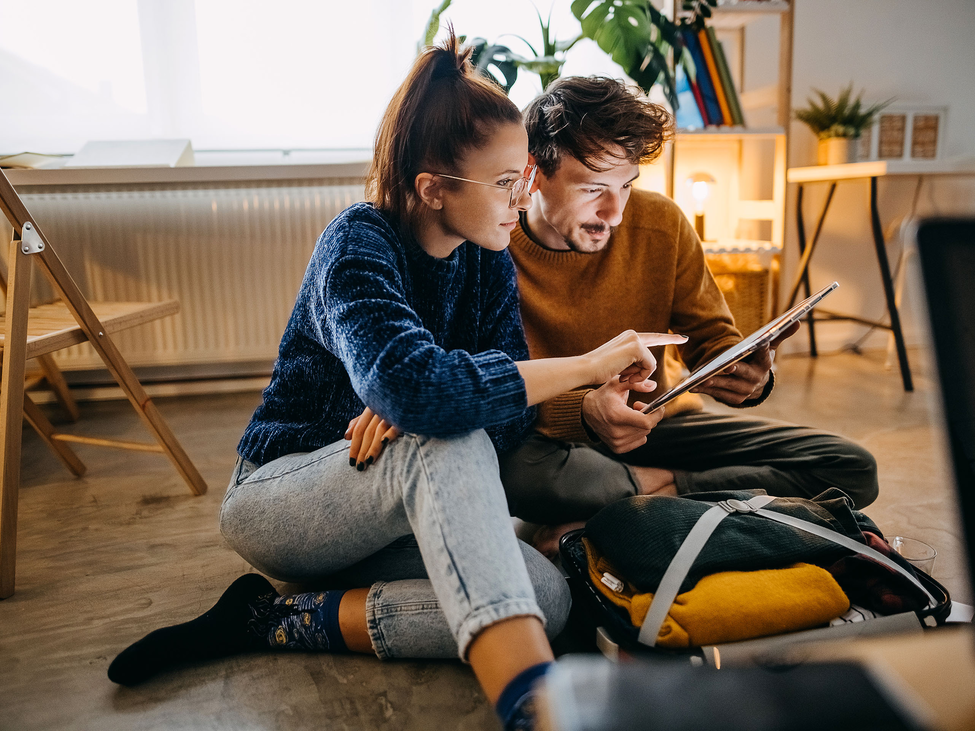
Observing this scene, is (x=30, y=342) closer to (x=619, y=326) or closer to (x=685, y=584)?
(x=619, y=326)

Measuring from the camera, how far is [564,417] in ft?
4.09

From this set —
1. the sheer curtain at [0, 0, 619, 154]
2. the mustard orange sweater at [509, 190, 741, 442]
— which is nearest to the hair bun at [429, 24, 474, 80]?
the mustard orange sweater at [509, 190, 741, 442]

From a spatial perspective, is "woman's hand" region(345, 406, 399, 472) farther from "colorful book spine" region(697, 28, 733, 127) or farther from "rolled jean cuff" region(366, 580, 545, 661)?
"colorful book spine" region(697, 28, 733, 127)

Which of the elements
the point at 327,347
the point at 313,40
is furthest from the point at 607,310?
the point at 313,40

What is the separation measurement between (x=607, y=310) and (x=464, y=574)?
0.72 m

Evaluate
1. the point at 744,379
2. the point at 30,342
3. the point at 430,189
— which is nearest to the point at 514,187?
the point at 430,189

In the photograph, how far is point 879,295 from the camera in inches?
121

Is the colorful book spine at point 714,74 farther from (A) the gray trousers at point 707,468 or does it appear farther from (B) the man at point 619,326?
(A) the gray trousers at point 707,468

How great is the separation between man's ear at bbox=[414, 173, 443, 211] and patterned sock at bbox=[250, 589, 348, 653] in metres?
0.57

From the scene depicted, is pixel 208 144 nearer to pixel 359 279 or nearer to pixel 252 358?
pixel 252 358

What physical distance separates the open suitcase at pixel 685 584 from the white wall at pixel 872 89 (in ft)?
7.36

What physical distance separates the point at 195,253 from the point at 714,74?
194 cm

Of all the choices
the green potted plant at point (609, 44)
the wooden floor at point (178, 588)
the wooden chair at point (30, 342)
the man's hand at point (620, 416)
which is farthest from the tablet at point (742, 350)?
the green potted plant at point (609, 44)

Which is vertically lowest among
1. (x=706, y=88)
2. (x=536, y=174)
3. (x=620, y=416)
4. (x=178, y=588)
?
(x=178, y=588)
